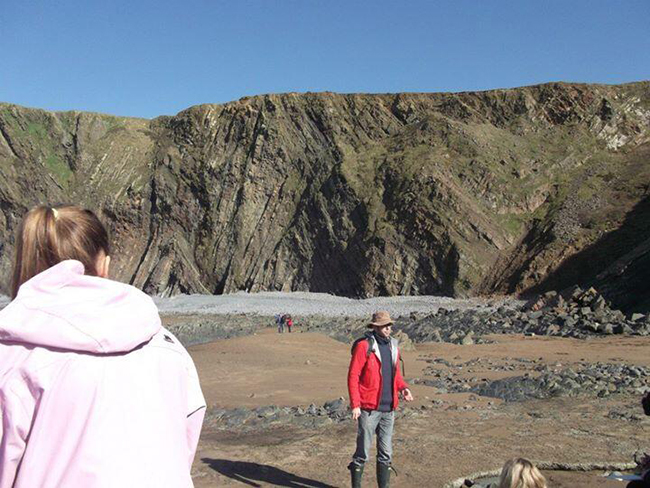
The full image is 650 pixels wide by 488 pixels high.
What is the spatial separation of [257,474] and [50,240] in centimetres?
586

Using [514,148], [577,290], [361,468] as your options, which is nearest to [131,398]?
[361,468]

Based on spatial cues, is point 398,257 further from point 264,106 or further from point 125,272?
point 125,272

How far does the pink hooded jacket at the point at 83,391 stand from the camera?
5.29ft

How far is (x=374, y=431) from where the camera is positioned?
19.6 feet

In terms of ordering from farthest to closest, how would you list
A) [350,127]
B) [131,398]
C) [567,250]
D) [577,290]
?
[350,127] < [567,250] < [577,290] < [131,398]

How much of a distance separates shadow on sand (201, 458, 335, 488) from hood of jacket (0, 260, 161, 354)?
541cm

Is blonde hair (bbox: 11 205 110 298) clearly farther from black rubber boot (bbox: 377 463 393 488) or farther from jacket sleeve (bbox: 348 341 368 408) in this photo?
black rubber boot (bbox: 377 463 393 488)

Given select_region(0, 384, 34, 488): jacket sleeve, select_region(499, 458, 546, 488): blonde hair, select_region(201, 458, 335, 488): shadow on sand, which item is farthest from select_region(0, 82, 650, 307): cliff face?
select_region(0, 384, 34, 488): jacket sleeve

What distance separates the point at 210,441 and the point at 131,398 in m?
7.61

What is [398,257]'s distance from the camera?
134 feet

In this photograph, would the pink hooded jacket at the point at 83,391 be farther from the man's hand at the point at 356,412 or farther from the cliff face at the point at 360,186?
the cliff face at the point at 360,186

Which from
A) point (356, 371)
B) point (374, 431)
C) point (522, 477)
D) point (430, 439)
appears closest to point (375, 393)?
point (356, 371)

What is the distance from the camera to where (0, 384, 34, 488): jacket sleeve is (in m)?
1.61

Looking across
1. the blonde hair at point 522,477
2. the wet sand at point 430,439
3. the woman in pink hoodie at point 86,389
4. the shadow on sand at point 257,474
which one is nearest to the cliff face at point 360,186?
the wet sand at point 430,439
